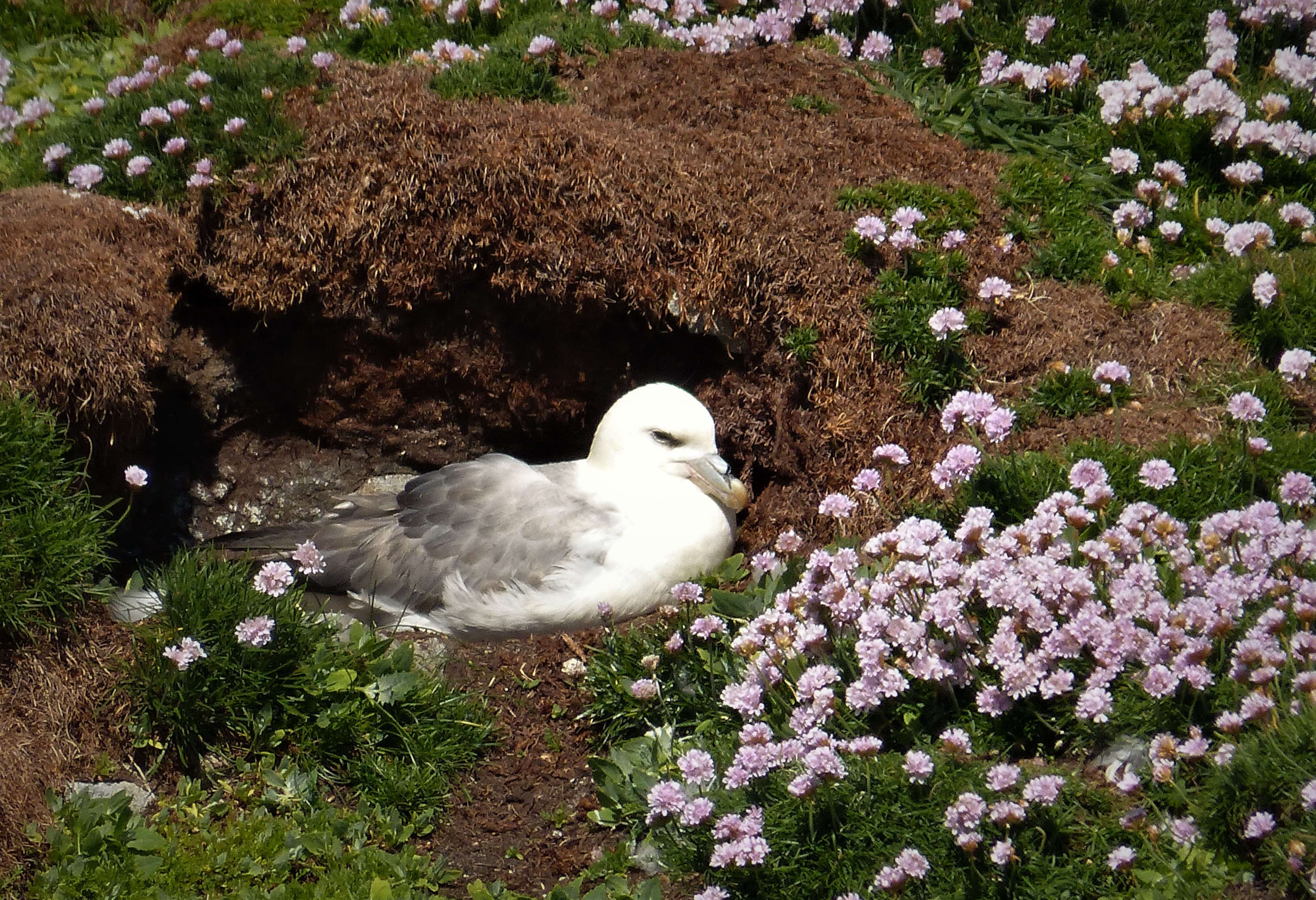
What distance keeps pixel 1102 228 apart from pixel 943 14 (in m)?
1.42

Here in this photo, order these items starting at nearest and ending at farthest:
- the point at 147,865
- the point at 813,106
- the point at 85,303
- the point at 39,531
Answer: the point at 147,865
the point at 39,531
the point at 85,303
the point at 813,106

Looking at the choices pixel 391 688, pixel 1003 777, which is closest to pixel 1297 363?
pixel 1003 777

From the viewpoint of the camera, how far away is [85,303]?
4.45 metres

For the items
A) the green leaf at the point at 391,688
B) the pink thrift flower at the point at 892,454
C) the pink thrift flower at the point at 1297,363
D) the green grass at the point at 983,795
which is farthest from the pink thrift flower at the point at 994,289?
the green leaf at the point at 391,688

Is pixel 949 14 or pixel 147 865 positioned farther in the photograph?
pixel 949 14

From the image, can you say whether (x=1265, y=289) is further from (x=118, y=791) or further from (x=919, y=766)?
(x=118, y=791)

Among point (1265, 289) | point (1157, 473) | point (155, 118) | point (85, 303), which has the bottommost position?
point (85, 303)

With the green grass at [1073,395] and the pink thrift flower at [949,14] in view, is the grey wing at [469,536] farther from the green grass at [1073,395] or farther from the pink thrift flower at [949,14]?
the pink thrift flower at [949,14]

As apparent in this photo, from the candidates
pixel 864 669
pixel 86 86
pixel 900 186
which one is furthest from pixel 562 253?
pixel 86 86

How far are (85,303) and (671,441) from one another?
2.27 m

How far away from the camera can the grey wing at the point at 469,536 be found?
177 inches

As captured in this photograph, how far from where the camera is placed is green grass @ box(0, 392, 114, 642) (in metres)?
3.64

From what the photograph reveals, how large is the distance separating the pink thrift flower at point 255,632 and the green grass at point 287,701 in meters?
0.09

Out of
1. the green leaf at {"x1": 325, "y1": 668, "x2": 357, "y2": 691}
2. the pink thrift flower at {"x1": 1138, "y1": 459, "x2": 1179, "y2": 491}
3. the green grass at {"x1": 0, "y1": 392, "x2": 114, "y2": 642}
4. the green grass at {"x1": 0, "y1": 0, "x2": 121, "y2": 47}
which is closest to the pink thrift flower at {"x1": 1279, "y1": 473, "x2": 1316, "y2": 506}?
the pink thrift flower at {"x1": 1138, "y1": 459, "x2": 1179, "y2": 491}
